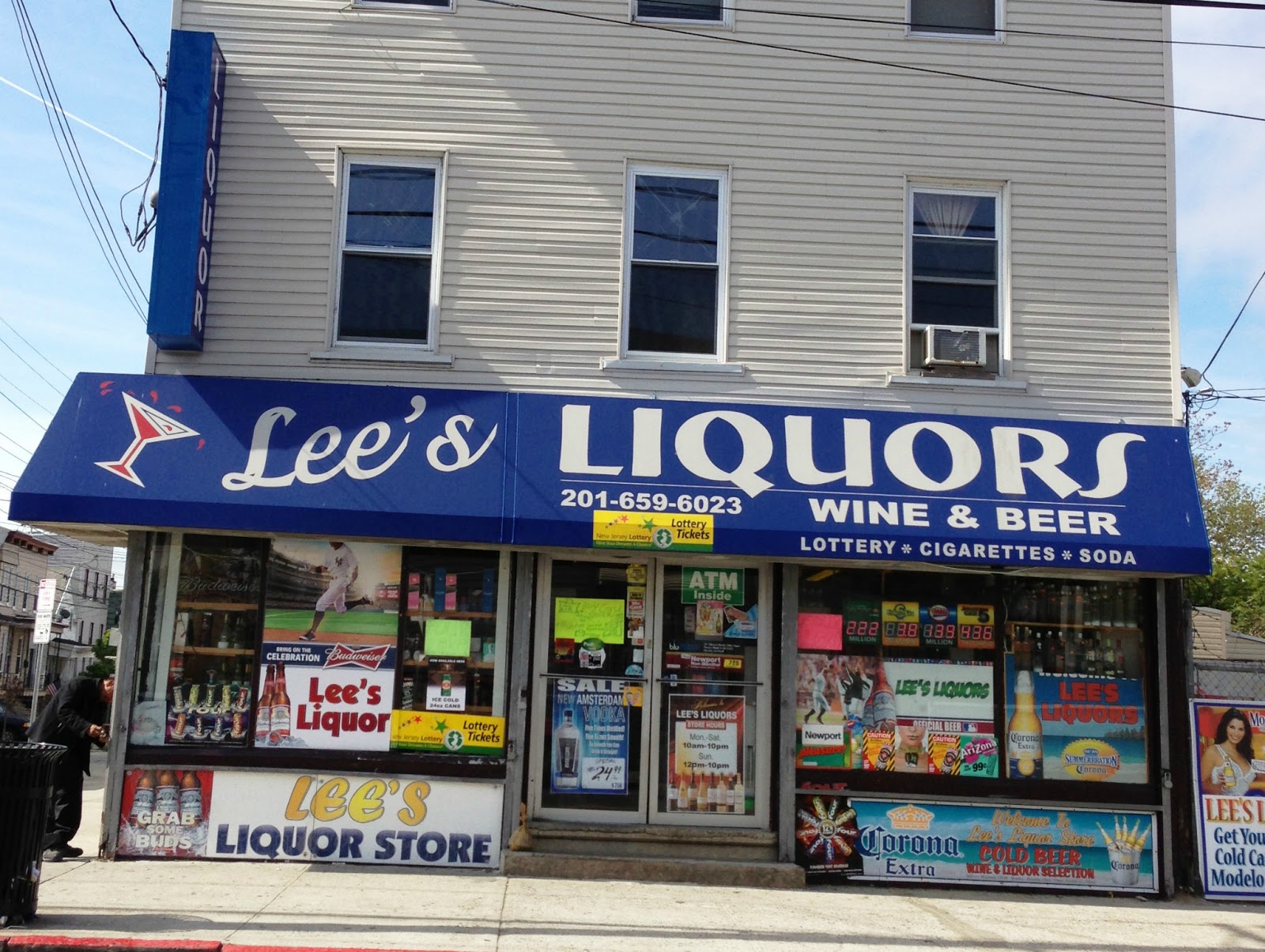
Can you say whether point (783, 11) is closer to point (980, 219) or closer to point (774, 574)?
point (980, 219)

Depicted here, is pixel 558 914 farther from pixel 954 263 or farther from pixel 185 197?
pixel 954 263

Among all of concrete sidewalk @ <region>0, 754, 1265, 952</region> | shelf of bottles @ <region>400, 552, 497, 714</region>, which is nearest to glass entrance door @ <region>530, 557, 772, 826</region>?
shelf of bottles @ <region>400, 552, 497, 714</region>

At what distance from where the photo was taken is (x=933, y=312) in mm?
10133

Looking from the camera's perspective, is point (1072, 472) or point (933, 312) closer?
point (1072, 472)

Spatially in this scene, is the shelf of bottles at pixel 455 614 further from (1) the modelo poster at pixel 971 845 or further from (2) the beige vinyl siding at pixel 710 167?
(1) the modelo poster at pixel 971 845

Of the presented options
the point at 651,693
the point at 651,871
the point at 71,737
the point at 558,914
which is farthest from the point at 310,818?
the point at 651,693

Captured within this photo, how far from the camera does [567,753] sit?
9445mm

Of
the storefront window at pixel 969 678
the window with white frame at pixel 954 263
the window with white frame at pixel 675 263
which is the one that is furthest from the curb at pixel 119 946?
the window with white frame at pixel 954 263

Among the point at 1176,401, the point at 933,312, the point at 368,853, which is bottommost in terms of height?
the point at 368,853

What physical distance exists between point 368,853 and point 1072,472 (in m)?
6.35

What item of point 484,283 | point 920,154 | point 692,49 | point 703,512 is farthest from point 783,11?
point 703,512

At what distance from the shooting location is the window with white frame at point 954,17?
34.5 ft

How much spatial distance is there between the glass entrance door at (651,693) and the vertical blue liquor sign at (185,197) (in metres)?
3.52

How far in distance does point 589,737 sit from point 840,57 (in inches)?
247
